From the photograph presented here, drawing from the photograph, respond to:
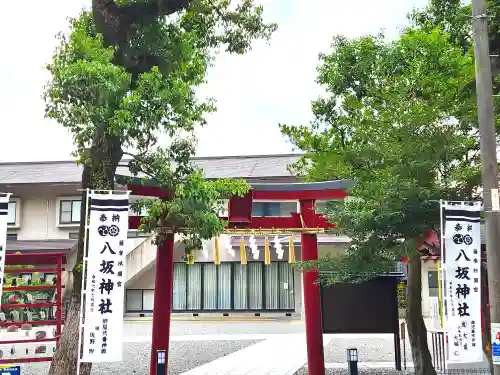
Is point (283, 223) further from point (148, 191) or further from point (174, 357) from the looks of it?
point (174, 357)

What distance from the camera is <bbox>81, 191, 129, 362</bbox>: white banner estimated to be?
9.42 metres

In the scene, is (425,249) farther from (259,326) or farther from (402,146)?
(259,326)

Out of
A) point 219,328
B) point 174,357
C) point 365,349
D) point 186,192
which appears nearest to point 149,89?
point 186,192

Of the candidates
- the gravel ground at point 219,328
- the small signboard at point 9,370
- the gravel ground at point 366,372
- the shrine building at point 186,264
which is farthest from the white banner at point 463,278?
the shrine building at point 186,264

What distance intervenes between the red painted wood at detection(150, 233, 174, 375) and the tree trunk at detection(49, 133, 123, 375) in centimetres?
261

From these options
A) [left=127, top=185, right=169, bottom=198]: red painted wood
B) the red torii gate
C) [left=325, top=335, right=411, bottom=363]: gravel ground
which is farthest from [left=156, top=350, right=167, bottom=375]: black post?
[left=325, top=335, right=411, bottom=363]: gravel ground

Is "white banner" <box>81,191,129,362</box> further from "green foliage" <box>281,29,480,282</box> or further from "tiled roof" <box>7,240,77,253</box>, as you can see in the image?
"tiled roof" <box>7,240,77,253</box>

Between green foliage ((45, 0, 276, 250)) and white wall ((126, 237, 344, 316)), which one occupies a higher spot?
green foliage ((45, 0, 276, 250))

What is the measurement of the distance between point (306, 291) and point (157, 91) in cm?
631

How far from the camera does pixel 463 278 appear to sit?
9617 mm

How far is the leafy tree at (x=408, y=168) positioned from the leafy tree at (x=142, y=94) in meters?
2.48

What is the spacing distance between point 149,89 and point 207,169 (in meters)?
24.6

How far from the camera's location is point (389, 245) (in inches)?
429

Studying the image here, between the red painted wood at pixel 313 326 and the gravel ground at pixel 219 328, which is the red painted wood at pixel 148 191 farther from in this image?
the gravel ground at pixel 219 328
